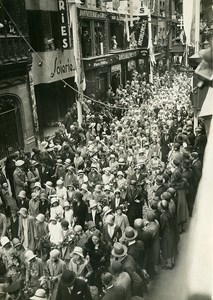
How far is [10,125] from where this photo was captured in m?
13.1

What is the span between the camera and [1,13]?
12.6 m

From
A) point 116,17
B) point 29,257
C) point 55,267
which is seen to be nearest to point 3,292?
point 29,257

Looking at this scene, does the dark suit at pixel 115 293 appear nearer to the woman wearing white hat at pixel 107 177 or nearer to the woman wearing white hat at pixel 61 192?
the woman wearing white hat at pixel 61 192

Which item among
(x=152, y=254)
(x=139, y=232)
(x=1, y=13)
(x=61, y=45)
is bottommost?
(x=152, y=254)

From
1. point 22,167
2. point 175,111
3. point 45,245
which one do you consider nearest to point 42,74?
point 175,111

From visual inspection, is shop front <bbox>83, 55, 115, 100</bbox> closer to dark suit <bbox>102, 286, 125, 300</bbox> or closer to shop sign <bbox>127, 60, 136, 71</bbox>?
shop sign <bbox>127, 60, 136, 71</bbox>

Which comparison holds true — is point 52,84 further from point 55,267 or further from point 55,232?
point 55,267

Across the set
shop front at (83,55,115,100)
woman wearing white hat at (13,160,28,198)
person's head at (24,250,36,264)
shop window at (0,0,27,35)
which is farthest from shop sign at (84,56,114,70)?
person's head at (24,250,36,264)

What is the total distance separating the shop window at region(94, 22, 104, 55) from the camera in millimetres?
19766

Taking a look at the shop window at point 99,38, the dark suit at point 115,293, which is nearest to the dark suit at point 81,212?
the dark suit at point 115,293

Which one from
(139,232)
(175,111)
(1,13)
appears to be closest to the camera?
(139,232)

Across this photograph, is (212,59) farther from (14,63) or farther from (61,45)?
(61,45)

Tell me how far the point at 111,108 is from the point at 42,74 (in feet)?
10.8

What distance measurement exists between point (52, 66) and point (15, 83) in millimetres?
3167
